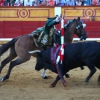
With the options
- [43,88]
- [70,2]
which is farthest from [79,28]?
[70,2]

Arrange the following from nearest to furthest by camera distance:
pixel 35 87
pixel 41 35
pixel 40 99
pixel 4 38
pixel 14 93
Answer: pixel 40 99
pixel 14 93
pixel 35 87
pixel 41 35
pixel 4 38

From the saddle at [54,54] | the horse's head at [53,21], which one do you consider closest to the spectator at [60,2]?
the horse's head at [53,21]

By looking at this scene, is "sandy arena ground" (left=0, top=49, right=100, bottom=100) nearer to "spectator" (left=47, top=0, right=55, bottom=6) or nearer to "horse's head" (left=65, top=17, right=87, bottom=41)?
"horse's head" (left=65, top=17, right=87, bottom=41)

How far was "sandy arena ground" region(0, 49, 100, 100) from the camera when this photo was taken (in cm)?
526

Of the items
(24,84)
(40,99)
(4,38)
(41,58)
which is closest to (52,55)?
(41,58)

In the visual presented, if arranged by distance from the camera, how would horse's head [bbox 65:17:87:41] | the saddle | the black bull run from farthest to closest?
horse's head [bbox 65:17:87:41] < the saddle < the black bull

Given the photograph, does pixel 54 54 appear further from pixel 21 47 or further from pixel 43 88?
pixel 21 47

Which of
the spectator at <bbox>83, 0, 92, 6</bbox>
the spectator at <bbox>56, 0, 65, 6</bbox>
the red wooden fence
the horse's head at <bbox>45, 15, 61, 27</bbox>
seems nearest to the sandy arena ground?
the horse's head at <bbox>45, 15, 61, 27</bbox>

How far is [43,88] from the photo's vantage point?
6.02 metres

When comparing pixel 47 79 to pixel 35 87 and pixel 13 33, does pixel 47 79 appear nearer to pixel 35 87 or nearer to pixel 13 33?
pixel 35 87

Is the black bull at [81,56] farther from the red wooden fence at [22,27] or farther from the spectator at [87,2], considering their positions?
the spectator at [87,2]

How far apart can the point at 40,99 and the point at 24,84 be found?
132 cm

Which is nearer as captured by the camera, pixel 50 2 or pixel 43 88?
pixel 43 88

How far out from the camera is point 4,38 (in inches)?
599
